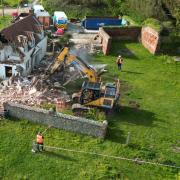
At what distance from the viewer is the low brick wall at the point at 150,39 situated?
37.4 metres

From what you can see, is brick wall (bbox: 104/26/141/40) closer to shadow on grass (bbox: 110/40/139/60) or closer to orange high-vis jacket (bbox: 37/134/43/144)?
shadow on grass (bbox: 110/40/139/60)

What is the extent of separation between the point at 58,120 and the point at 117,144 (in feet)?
12.8

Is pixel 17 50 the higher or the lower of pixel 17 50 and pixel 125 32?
the higher

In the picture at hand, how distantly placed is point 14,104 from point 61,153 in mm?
4858

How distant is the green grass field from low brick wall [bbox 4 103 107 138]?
40 centimetres

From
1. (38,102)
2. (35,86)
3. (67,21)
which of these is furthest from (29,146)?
(67,21)

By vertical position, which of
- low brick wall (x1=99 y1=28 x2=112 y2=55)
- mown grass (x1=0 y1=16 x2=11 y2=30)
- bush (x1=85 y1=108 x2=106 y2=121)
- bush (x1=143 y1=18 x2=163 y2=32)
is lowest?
bush (x1=85 y1=108 x2=106 y2=121)

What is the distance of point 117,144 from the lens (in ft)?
73.8

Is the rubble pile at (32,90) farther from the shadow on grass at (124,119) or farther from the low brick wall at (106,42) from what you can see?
the low brick wall at (106,42)

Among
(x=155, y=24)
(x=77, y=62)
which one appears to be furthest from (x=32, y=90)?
(x=155, y=24)

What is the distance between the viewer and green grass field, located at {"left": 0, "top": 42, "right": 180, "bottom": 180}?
65.7 feet

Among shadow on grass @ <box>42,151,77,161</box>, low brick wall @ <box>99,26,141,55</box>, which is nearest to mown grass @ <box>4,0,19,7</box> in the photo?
low brick wall @ <box>99,26,141,55</box>

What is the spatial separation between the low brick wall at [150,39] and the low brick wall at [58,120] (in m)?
17.3

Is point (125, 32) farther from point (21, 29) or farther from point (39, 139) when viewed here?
point (39, 139)
